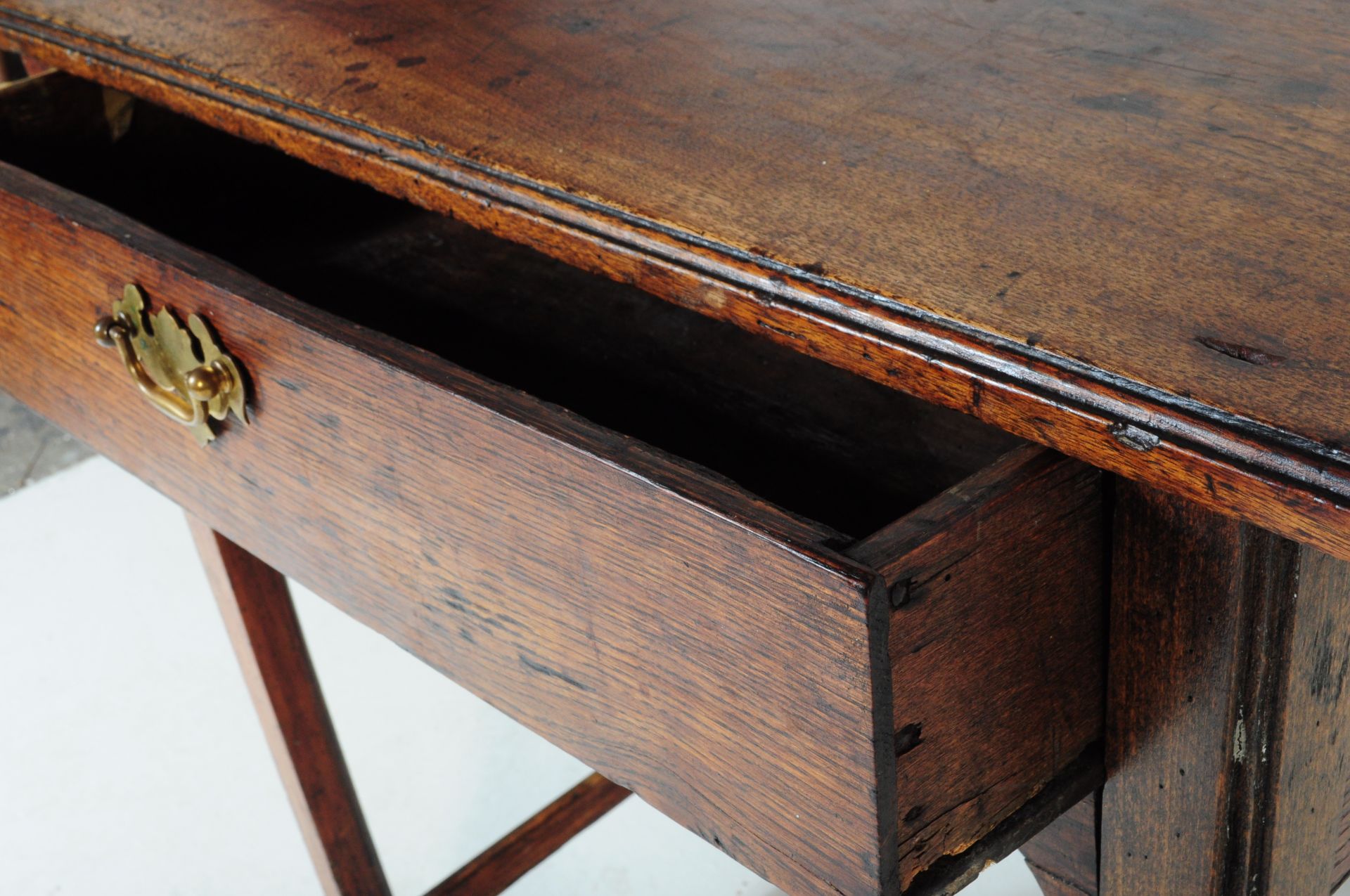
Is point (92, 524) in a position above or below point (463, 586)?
below

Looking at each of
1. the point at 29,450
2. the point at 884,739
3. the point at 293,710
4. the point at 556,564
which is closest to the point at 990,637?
the point at 884,739

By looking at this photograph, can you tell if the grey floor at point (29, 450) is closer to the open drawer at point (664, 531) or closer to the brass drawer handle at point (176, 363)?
the open drawer at point (664, 531)

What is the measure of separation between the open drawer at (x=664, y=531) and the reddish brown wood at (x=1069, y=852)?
66 millimetres

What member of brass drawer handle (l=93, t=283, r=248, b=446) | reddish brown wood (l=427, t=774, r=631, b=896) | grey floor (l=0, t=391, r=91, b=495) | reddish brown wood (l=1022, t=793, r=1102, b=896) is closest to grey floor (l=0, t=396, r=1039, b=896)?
reddish brown wood (l=427, t=774, r=631, b=896)

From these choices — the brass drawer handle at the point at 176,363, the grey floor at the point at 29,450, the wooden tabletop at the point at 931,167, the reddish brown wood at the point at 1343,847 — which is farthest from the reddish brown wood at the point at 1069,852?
the grey floor at the point at 29,450

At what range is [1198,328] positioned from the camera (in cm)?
41

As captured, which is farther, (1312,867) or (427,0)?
(427,0)

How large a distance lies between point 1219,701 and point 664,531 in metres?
0.21

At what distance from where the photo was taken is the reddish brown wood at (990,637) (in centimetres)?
42

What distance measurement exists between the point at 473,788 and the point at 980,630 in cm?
94

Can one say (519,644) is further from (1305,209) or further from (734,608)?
(1305,209)

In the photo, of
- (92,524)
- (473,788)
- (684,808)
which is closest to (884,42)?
(684,808)

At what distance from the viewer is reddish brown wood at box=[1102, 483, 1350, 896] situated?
47 cm

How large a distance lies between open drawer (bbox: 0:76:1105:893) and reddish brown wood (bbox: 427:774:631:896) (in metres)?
0.44
